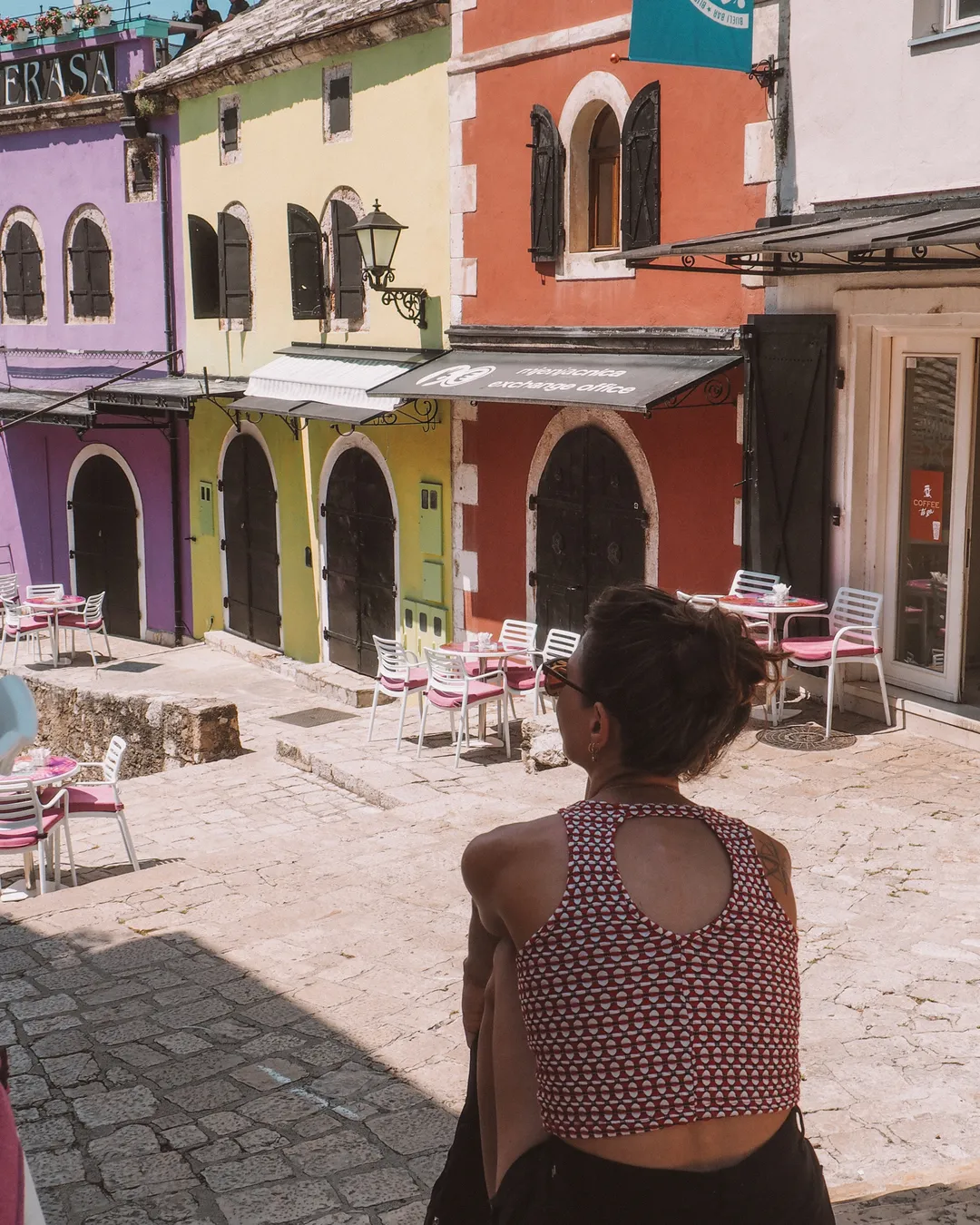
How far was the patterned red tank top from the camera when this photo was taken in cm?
202

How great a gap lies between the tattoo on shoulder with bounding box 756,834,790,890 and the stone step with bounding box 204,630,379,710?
494 inches

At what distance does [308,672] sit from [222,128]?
22.4 ft

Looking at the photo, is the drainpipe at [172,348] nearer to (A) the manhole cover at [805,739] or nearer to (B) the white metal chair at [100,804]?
(B) the white metal chair at [100,804]

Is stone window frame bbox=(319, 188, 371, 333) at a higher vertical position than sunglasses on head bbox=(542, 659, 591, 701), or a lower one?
higher

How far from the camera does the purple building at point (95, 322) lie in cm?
1888

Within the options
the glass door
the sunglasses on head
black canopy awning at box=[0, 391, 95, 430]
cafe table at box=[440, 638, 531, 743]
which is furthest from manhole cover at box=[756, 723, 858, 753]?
black canopy awning at box=[0, 391, 95, 430]

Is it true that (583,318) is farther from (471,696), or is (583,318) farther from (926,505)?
(926,505)

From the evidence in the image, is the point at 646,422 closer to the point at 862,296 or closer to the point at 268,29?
the point at 862,296

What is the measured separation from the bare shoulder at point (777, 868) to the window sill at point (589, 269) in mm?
9906

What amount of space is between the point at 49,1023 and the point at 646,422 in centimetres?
723

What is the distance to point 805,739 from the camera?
960 centimetres

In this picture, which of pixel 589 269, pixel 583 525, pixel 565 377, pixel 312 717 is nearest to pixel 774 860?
pixel 565 377

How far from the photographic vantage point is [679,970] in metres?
2.03

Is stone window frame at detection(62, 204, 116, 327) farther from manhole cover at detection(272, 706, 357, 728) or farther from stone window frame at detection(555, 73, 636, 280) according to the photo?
stone window frame at detection(555, 73, 636, 280)
